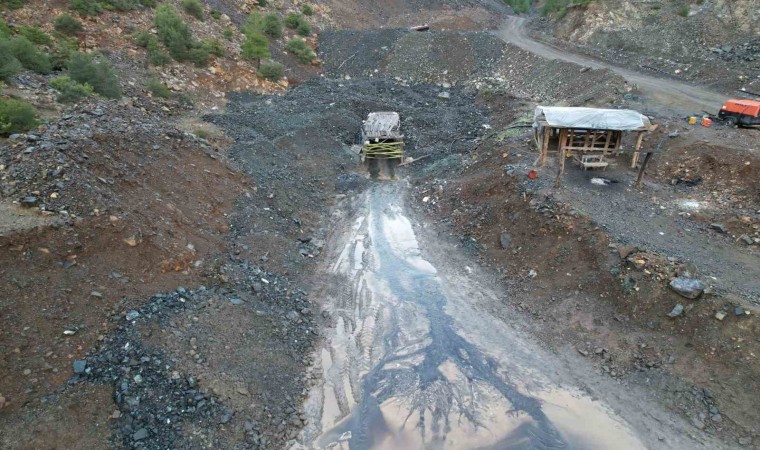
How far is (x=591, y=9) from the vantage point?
102ft

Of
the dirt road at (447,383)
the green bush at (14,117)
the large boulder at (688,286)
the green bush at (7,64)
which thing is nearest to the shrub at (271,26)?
the green bush at (7,64)

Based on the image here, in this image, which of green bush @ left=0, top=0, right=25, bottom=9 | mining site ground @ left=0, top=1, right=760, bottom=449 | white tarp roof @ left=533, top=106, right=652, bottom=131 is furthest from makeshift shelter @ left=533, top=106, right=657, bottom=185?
green bush @ left=0, top=0, right=25, bottom=9

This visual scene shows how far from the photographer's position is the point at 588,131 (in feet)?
51.0

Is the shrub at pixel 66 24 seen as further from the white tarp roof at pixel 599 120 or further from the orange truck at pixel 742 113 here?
Result: the orange truck at pixel 742 113

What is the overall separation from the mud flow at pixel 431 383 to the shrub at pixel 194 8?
22826 millimetres

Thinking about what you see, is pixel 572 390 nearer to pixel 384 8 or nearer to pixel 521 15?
pixel 384 8

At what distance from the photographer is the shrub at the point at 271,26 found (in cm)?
3078

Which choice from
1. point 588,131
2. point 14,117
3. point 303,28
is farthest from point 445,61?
point 14,117

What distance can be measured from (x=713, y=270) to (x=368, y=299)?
8888 mm

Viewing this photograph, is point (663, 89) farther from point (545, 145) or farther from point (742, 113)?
point (545, 145)

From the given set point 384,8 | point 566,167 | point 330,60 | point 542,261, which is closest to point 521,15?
point 384,8

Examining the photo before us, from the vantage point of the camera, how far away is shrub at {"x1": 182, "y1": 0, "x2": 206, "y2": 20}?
2748 cm

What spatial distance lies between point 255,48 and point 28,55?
11650 millimetres

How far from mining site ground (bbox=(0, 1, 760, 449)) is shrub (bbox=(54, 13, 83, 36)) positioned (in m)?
8.43
